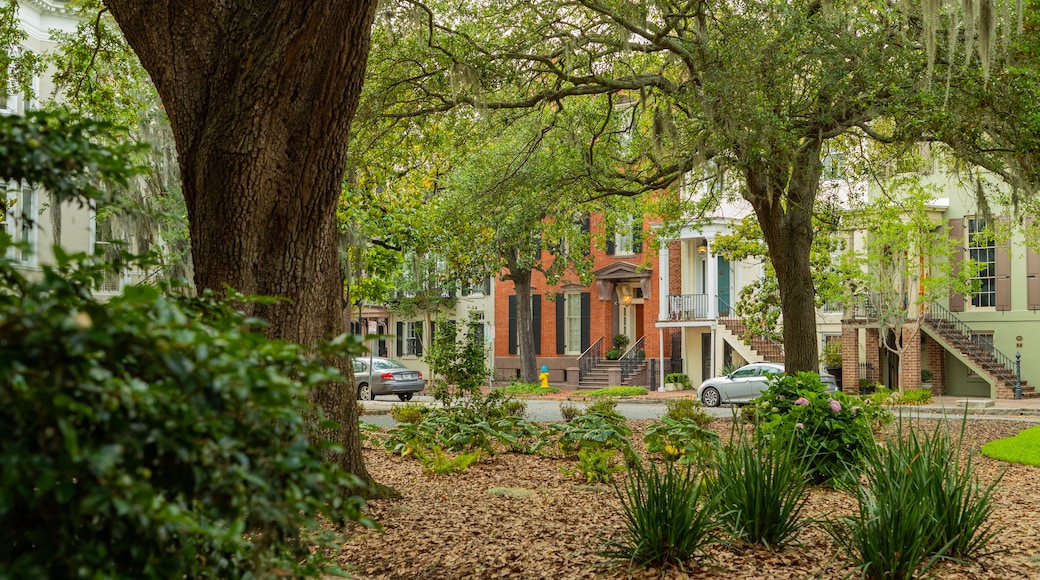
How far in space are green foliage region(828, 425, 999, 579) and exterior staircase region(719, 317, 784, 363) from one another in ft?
76.7

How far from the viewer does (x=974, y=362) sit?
1016 inches

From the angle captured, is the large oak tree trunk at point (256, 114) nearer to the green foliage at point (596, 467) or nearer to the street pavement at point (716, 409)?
the green foliage at point (596, 467)

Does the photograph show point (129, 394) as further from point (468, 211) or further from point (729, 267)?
point (729, 267)

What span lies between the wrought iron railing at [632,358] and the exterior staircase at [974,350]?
914 centimetres

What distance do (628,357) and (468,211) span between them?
58.9 ft

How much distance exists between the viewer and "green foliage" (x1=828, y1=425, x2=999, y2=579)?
442 centimetres

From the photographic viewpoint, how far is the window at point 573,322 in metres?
35.3

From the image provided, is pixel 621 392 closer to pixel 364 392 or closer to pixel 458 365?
pixel 364 392

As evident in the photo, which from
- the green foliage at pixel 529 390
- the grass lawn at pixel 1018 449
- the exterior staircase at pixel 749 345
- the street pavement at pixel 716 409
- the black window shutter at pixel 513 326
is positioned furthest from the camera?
the black window shutter at pixel 513 326

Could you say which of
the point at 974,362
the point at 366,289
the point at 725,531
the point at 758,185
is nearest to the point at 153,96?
the point at 366,289

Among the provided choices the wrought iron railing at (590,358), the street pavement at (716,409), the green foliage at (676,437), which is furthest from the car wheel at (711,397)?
the green foliage at (676,437)

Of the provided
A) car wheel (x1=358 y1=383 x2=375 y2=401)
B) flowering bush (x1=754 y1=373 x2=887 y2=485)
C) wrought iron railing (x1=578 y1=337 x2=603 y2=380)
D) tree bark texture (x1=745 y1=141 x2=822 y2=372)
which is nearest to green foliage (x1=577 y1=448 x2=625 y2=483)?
flowering bush (x1=754 y1=373 x2=887 y2=485)

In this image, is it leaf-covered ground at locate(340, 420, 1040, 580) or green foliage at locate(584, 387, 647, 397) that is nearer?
leaf-covered ground at locate(340, 420, 1040, 580)

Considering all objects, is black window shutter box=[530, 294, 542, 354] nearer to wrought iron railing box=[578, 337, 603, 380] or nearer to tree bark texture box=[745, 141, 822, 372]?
wrought iron railing box=[578, 337, 603, 380]
